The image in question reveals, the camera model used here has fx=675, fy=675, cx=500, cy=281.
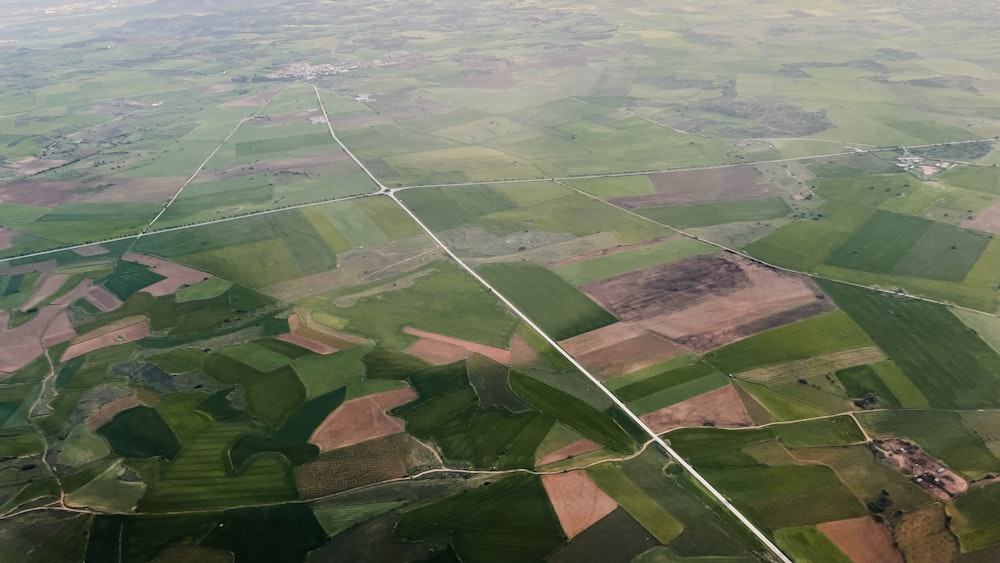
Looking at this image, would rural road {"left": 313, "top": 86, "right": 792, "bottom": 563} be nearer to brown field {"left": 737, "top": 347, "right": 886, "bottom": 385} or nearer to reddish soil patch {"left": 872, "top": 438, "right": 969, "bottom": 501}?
brown field {"left": 737, "top": 347, "right": 886, "bottom": 385}

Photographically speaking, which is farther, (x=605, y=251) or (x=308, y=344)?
(x=605, y=251)

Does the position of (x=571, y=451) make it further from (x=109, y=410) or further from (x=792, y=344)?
(x=109, y=410)

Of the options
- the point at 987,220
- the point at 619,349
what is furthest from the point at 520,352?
the point at 987,220

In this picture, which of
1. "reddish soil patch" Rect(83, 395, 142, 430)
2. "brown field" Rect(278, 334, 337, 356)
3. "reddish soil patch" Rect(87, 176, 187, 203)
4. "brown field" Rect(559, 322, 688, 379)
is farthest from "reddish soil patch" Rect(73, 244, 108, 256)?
"brown field" Rect(559, 322, 688, 379)

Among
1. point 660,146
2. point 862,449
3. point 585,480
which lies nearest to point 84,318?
point 585,480

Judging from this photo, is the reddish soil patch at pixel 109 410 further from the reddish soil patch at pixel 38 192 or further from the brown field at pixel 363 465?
the reddish soil patch at pixel 38 192

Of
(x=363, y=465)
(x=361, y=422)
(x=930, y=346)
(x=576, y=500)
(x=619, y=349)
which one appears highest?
(x=930, y=346)

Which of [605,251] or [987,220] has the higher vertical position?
[987,220]
